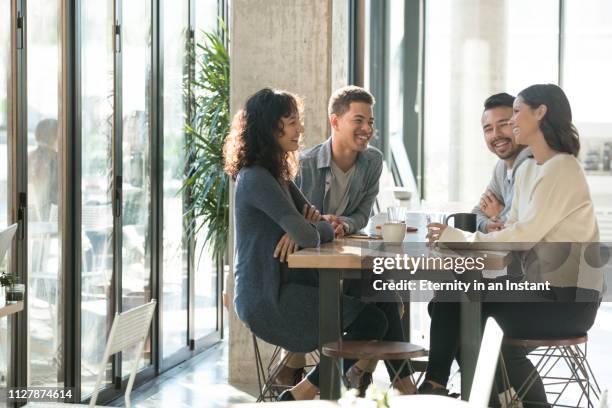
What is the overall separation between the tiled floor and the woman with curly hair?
137cm

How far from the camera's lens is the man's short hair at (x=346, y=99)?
169 inches

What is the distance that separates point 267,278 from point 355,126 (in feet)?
3.70

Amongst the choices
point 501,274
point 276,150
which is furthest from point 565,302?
point 276,150

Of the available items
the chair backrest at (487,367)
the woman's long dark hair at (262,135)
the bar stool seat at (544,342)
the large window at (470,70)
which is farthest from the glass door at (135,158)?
the large window at (470,70)

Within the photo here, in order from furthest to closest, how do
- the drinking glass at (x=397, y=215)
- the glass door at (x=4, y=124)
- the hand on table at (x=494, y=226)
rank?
the glass door at (x=4, y=124) → the hand on table at (x=494, y=226) → the drinking glass at (x=397, y=215)

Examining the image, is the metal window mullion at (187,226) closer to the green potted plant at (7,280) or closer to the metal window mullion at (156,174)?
the metal window mullion at (156,174)

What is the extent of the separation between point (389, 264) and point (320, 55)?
2.28 meters

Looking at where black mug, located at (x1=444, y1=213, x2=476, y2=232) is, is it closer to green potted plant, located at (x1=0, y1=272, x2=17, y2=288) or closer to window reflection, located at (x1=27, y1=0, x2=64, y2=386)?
green potted plant, located at (x1=0, y1=272, x2=17, y2=288)

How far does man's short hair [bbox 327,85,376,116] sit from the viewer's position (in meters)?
4.29

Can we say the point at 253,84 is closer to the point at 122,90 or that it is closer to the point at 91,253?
the point at 122,90

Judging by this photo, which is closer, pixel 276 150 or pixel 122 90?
pixel 276 150

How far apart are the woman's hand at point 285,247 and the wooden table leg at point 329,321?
0.20 m

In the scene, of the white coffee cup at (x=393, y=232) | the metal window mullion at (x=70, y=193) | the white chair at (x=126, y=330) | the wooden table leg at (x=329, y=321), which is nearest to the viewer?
the white chair at (x=126, y=330)

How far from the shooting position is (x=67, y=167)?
443 cm
